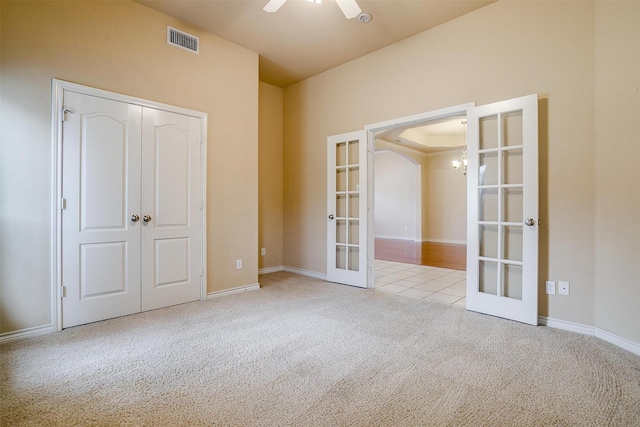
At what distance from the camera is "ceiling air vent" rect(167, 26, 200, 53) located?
3.45 m

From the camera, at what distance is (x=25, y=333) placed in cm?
259

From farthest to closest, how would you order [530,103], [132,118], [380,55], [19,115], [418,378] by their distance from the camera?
[380,55], [132,118], [530,103], [19,115], [418,378]

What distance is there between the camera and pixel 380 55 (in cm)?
414

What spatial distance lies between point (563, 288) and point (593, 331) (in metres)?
0.39

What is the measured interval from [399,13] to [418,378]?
3.50 meters

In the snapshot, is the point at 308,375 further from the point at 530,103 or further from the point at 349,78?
the point at 349,78

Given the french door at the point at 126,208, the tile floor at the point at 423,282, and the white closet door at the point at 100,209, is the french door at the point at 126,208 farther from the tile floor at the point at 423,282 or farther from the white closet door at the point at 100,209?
the tile floor at the point at 423,282

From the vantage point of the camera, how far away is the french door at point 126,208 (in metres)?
2.84

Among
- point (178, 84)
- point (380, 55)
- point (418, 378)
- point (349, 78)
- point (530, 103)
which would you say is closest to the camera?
point (418, 378)

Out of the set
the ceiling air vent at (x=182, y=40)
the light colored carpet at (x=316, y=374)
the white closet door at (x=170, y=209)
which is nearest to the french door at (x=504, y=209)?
the light colored carpet at (x=316, y=374)

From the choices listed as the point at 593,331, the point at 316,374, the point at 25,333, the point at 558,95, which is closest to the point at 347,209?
the point at 558,95

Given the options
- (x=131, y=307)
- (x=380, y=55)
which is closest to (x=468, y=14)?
(x=380, y=55)

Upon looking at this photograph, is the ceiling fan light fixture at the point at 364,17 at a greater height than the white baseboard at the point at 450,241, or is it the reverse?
the ceiling fan light fixture at the point at 364,17

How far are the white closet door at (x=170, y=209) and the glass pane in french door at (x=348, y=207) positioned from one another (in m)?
1.95
